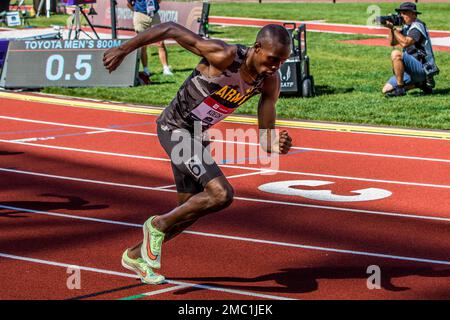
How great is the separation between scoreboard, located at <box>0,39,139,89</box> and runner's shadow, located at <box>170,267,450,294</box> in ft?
37.9

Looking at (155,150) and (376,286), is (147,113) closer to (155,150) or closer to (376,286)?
(155,150)

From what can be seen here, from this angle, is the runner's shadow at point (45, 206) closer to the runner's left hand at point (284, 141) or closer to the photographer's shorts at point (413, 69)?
the runner's left hand at point (284, 141)

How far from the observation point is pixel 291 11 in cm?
3731

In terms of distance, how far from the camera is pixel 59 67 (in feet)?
62.8

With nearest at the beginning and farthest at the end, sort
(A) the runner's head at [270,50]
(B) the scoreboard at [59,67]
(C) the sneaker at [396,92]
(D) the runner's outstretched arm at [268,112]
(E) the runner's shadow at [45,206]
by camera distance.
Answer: (A) the runner's head at [270,50] < (D) the runner's outstretched arm at [268,112] < (E) the runner's shadow at [45,206] < (C) the sneaker at [396,92] < (B) the scoreboard at [59,67]

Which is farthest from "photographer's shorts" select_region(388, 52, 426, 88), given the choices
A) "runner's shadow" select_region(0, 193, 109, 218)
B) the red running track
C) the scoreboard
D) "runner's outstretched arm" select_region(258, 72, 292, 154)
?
"runner's outstretched arm" select_region(258, 72, 292, 154)

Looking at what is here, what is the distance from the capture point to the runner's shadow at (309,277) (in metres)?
7.20

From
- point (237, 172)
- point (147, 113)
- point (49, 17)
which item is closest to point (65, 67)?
point (147, 113)

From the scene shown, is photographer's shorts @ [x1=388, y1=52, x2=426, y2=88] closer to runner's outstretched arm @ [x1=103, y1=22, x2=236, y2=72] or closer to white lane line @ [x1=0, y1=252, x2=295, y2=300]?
white lane line @ [x1=0, y1=252, x2=295, y2=300]

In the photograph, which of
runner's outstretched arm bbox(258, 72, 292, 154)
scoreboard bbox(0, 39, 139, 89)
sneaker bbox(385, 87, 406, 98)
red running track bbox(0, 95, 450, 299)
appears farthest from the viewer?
scoreboard bbox(0, 39, 139, 89)

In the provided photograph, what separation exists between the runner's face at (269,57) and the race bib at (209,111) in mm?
427

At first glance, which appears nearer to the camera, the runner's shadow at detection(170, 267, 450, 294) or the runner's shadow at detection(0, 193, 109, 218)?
the runner's shadow at detection(170, 267, 450, 294)

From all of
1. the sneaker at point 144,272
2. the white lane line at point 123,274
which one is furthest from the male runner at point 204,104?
the white lane line at point 123,274

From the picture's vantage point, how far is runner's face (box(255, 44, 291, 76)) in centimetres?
665
